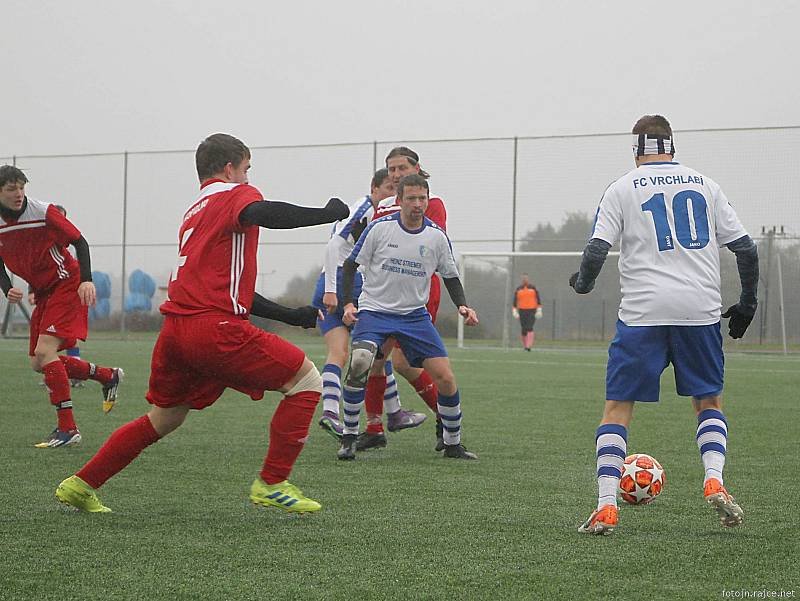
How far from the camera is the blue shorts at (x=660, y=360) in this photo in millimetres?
4465

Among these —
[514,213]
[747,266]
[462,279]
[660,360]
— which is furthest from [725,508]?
[514,213]

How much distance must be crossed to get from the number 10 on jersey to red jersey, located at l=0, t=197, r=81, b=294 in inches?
163

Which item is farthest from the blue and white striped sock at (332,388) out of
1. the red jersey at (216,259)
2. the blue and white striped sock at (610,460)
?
the blue and white striped sock at (610,460)

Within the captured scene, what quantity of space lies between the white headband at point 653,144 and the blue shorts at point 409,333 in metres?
2.45

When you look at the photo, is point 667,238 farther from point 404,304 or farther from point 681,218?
point 404,304

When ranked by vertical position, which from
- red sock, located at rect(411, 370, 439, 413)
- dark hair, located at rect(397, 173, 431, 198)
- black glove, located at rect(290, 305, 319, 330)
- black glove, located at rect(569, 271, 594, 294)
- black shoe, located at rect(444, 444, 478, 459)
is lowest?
black shoe, located at rect(444, 444, 478, 459)

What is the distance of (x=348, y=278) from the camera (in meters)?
7.10

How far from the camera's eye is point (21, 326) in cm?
2989

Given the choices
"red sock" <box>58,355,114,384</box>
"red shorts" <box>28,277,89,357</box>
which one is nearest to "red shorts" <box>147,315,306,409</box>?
"red shorts" <box>28,277,89,357</box>

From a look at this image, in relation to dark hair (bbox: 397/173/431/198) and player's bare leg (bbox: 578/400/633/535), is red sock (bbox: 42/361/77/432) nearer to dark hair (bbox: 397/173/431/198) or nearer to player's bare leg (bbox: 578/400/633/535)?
dark hair (bbox: 397/173/431/198)

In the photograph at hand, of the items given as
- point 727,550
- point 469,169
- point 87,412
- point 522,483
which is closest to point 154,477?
point 522,483

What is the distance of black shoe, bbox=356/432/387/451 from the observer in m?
7.32

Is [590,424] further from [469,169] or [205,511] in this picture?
[469,169]

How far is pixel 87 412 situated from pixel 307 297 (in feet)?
62.4
